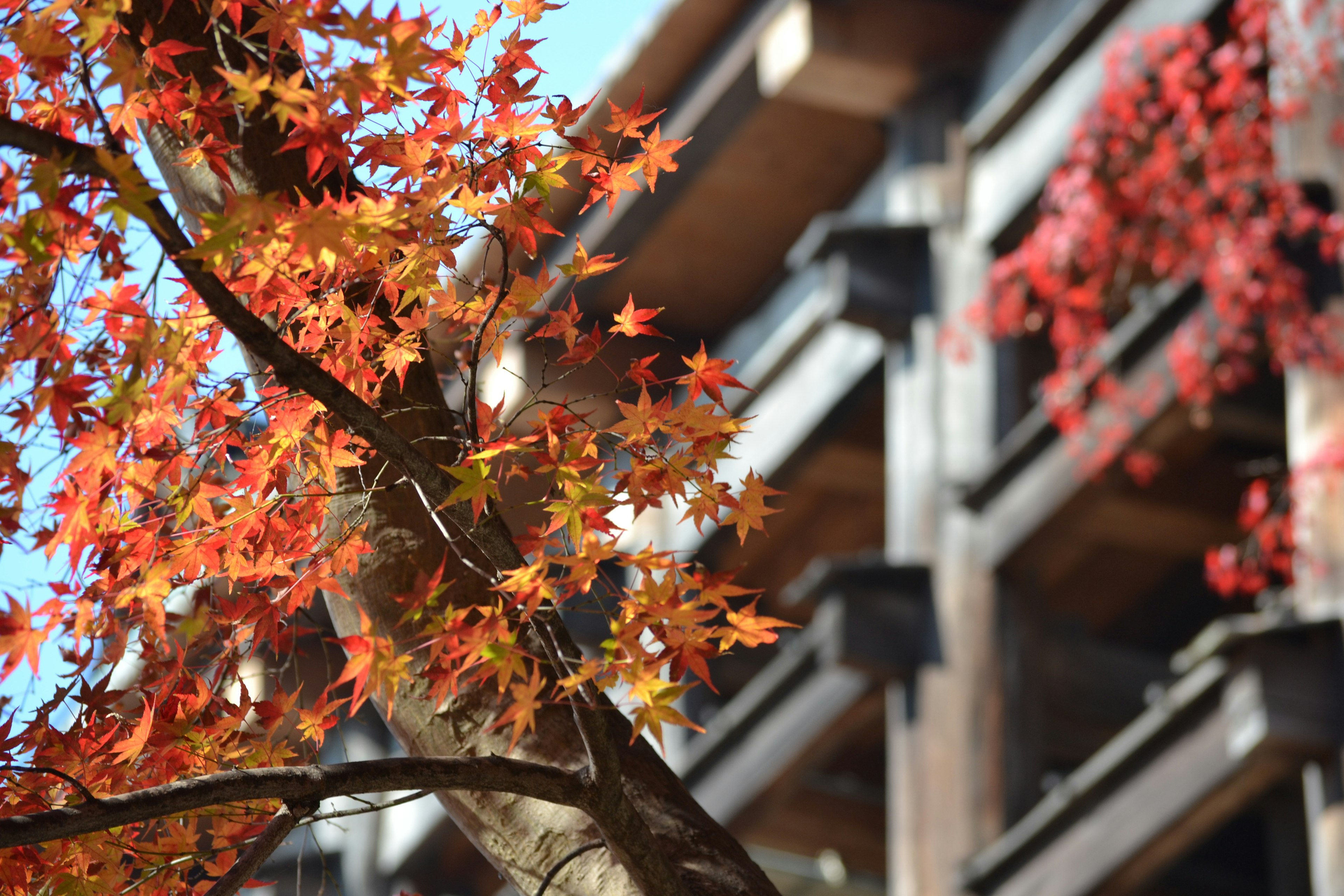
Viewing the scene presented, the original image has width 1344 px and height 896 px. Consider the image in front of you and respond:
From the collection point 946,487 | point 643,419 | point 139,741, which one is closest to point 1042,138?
point 946,487

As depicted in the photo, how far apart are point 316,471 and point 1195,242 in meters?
3.64

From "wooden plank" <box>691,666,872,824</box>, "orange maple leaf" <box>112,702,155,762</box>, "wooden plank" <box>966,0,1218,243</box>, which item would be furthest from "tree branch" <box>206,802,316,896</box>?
"wooden plank" <box>966,0,1218,243</box>

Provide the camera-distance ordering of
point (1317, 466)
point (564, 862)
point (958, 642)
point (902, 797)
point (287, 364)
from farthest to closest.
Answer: point (902, 797), point (958, 642), point (1317, 466), point (564, 862), point (287, 364)

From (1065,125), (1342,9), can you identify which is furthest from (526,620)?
(1065,125)

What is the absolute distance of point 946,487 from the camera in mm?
5277

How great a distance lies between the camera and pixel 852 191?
22.3 feet

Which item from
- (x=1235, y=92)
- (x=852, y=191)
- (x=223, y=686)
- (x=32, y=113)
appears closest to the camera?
(x=32, y=113)

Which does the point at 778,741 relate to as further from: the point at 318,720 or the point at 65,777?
the point at 65,777

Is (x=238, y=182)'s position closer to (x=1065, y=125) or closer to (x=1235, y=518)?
(x=1065, y=125)

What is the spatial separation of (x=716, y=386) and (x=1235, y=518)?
511 centimetres

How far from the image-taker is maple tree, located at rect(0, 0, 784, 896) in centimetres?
137

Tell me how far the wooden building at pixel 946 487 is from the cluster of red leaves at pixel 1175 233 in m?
0.13

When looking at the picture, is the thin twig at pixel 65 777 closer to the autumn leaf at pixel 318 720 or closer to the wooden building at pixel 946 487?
the autumn leaf at pixel 318 720

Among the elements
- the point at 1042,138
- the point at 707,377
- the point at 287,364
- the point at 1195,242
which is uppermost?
the point at 1042,138
